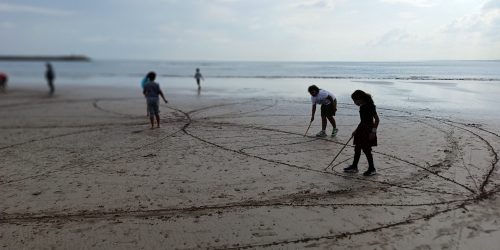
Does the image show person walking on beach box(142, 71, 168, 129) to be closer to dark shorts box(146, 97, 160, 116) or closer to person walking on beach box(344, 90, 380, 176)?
dark shorts box(146, 97, 160, 116)

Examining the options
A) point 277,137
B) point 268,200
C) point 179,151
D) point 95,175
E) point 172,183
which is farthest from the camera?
point 277,137

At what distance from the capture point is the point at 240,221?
221 inches

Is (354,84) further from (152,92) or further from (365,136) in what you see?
(365,136)

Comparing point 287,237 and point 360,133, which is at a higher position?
point 360,133

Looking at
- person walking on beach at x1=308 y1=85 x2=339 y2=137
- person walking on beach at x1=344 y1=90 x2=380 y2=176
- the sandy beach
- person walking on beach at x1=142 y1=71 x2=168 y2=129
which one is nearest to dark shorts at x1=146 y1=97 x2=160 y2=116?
person walking on beach at x1=142 y1=71 x2=168 y2=129

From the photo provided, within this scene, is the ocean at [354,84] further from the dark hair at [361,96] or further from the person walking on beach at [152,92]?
the dark hair at [361,96]

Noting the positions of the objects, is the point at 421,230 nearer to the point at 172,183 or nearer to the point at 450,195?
the point at 450,195

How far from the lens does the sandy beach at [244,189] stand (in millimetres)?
5152

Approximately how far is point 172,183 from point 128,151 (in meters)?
2.99

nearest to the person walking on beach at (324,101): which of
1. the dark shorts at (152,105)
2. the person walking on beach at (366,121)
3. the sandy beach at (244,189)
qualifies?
the sandy beach at (244,189)

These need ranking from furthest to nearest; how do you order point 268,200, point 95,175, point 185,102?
1. point 185,102
2. point 95,175
3. point 268,200

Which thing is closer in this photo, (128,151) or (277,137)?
(128,151)

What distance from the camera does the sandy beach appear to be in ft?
16.9

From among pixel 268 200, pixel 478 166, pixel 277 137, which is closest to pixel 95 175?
pixel 268 200
